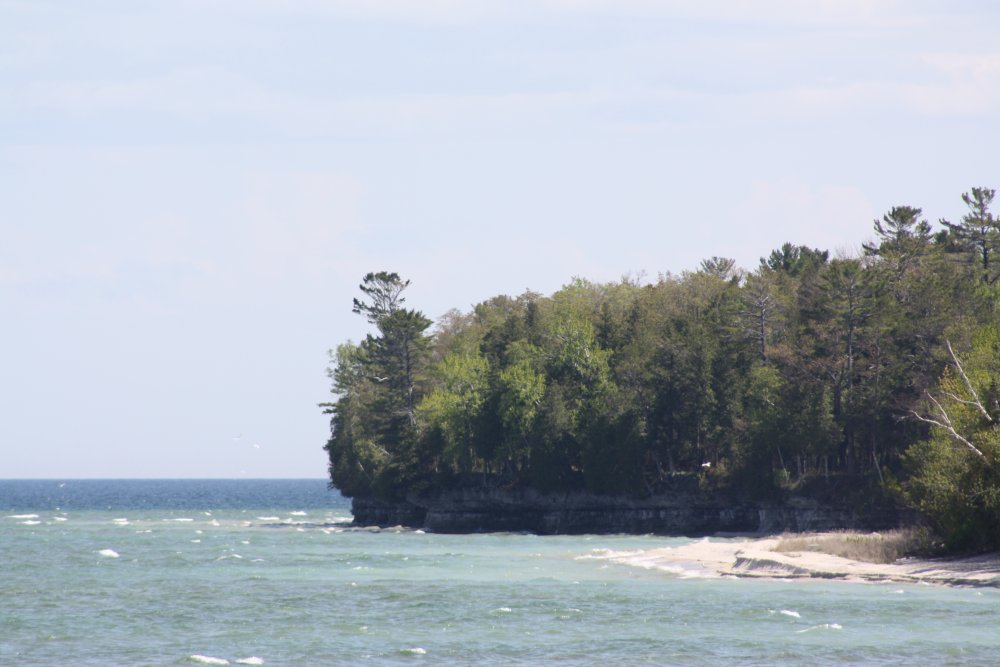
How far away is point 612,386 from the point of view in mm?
99375

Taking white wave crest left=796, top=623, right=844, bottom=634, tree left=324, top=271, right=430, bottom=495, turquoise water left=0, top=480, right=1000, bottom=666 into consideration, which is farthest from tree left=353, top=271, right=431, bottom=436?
white wave crest left=796, top=623, right=844, bottom=634

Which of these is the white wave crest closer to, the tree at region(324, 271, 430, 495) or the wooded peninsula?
the wooded peninsula

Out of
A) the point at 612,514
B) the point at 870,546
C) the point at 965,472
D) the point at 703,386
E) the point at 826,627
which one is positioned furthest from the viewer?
the point at 612,514

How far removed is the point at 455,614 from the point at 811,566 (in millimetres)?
16933

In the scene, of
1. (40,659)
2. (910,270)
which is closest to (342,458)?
(910,270)

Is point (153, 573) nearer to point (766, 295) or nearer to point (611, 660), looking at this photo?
point (611, 660)

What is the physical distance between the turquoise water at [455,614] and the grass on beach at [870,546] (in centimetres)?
585

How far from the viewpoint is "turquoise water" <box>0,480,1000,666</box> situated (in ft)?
119

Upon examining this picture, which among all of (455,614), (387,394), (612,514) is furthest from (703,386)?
(455,614)

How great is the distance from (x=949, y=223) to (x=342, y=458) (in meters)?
54.4

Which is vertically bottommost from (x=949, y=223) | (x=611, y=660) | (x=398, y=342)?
(x=611, y=660)

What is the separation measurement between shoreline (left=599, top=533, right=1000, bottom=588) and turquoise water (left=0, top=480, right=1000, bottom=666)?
4.44 feet

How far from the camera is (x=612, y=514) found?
317ft

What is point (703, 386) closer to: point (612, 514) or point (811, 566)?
point (612, 514)
